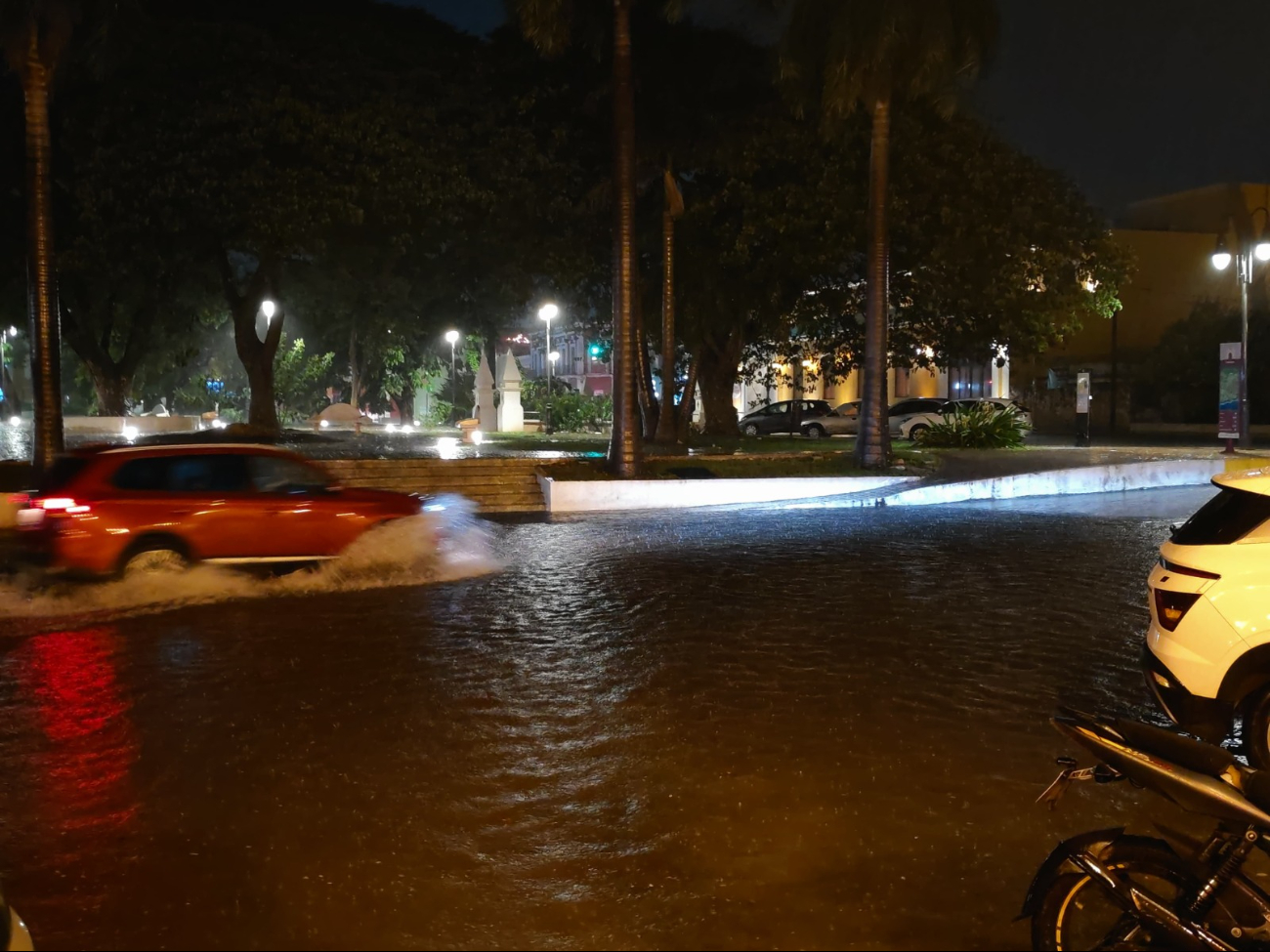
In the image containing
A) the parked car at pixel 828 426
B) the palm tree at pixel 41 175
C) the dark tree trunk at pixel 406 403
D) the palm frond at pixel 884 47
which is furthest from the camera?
the dark tree trunk at pixel 406 403

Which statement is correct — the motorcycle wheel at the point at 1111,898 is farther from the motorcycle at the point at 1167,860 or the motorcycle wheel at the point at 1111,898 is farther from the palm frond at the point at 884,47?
the palm frond at the point at 884,47

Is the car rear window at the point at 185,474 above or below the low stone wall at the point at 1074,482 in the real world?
above

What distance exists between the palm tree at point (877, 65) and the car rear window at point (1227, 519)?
1706 centimetres

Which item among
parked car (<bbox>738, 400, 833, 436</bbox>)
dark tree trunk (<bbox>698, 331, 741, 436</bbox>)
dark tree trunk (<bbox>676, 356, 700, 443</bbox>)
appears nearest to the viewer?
dark tree trunk (<bbox>676, 356, 700, 443</bbox>)

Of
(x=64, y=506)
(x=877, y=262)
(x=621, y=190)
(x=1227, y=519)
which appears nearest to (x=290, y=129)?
(x=621, y=190)

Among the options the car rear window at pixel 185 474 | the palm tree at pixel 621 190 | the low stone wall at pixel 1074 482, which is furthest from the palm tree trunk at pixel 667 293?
the car rear window at pixel 185 474

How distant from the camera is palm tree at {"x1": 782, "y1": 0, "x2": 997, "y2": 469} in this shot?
70.2 feet

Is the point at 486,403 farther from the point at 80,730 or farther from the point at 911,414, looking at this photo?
Answer: the point at 80,730

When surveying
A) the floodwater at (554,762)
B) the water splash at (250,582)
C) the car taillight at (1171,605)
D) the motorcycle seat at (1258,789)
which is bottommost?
the floodwater at (554,762)

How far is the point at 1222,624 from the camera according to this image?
5656 mm

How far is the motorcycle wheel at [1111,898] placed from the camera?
3812mm

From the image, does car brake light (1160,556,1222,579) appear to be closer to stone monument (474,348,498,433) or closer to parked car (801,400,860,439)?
parked car (801,400,860,439)

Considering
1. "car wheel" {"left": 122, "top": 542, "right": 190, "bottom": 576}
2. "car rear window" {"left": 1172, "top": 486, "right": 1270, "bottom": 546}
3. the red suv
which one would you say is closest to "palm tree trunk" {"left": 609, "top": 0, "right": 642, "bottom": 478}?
the red suv

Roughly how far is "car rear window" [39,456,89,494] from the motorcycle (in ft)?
34.0
